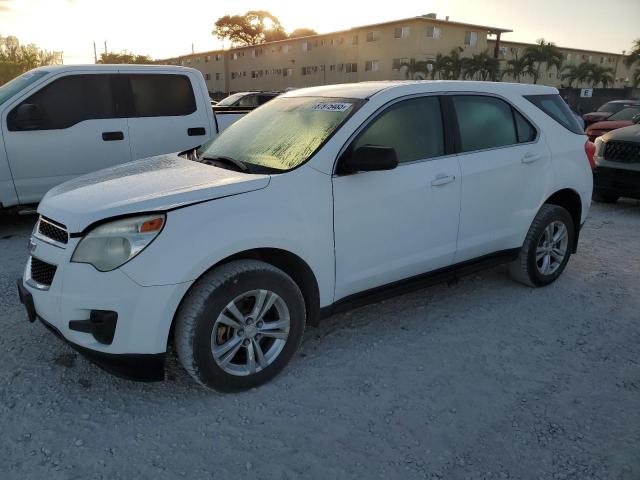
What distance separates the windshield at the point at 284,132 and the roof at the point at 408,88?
9cm

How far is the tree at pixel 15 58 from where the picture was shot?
3114 centimetres

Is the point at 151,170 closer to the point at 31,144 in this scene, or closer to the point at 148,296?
the point at 148,296

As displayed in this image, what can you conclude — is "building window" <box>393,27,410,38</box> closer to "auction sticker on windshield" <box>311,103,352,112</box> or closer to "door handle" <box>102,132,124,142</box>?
"door handle" <box>102,132,124,142</box>

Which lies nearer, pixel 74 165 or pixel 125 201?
pixel 125 201

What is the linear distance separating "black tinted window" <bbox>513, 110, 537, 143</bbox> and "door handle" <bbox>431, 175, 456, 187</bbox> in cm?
95

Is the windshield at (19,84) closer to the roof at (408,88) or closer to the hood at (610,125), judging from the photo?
the roof at (408,88)

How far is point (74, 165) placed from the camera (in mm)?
6039

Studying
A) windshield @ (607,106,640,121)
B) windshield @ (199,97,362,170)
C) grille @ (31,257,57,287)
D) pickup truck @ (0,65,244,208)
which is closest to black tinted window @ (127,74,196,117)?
pickup truck @ (0,65,244,208)

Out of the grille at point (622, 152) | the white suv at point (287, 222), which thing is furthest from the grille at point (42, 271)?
the grille at point (622, 152)

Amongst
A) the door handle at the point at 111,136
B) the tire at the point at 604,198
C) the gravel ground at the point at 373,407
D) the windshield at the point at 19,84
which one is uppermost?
the windshield at the point at 19,84

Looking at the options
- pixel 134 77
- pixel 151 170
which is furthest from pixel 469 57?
pixel 151 170

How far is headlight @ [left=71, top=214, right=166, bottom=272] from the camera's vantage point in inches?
96.2

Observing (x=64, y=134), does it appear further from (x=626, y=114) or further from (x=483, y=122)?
(x=626, y=114)

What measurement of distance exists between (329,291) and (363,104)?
1.22m
